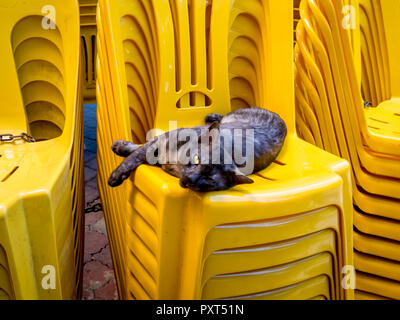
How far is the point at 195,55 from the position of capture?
1.19 meters

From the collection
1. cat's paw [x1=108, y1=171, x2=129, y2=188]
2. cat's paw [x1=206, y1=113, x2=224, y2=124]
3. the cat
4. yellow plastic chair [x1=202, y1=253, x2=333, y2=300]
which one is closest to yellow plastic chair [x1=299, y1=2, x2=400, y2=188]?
the cat

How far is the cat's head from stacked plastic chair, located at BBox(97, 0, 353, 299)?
24mm

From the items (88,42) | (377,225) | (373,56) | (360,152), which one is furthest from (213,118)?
(88,42)

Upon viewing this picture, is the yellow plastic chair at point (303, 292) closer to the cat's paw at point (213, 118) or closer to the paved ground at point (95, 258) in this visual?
the cat's paw at point (213, 118)

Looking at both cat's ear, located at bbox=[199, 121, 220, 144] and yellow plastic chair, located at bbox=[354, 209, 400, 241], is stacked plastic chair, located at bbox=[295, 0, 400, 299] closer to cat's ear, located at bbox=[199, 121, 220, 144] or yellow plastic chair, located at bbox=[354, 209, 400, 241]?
yellow plastic chair, located at bbox=[354, 209, 400, 241]

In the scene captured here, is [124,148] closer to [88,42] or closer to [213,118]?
[213,118]

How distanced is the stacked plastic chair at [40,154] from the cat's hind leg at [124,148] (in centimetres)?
15

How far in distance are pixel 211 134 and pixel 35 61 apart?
87 cm

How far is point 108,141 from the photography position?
1.14 meters

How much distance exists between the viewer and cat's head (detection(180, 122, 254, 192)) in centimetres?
74

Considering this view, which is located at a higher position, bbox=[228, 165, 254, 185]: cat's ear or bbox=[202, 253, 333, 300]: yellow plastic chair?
bbox=[228, 165, 254, 185]: cat's ear

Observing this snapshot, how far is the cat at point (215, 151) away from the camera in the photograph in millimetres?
769
